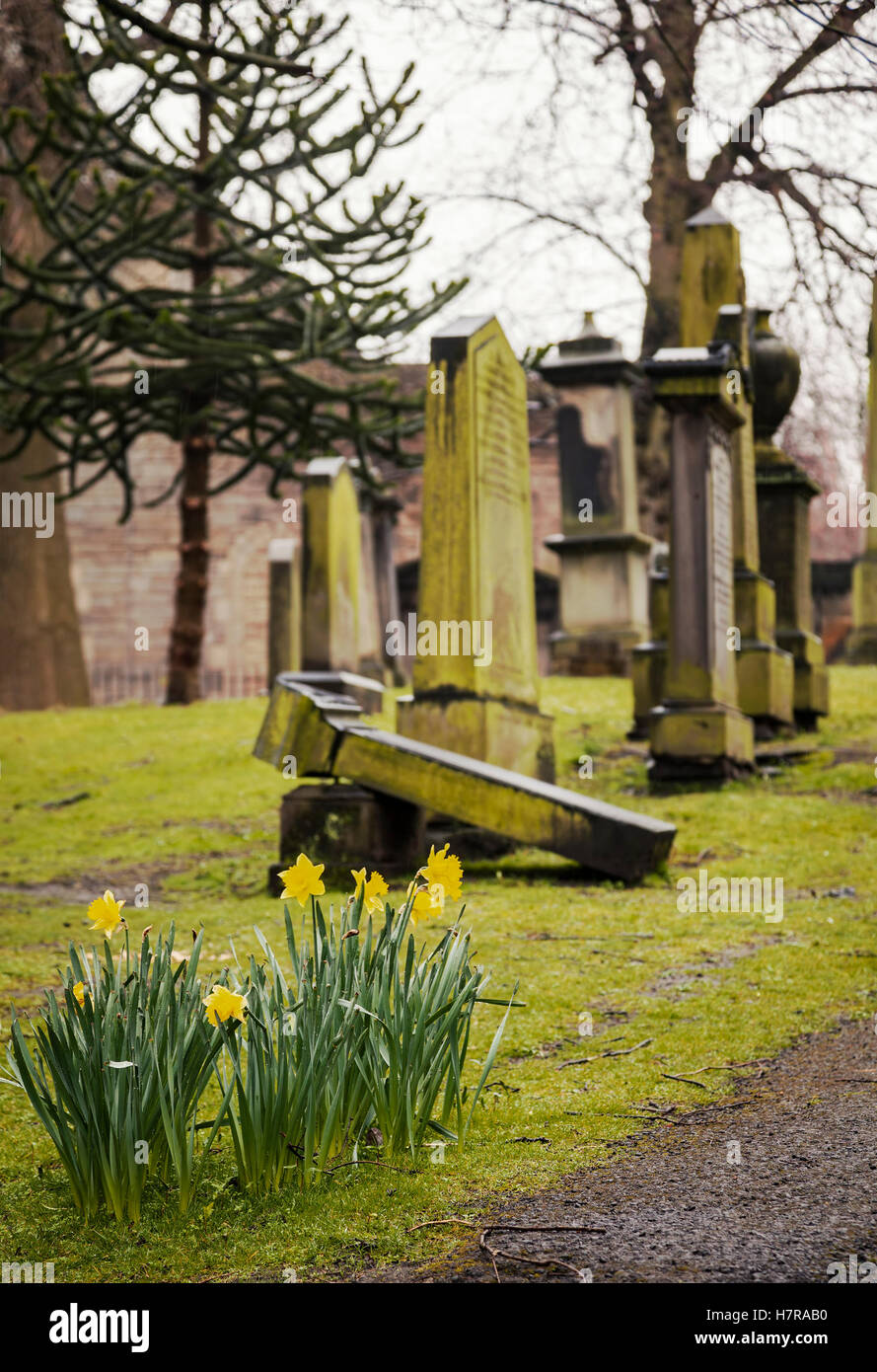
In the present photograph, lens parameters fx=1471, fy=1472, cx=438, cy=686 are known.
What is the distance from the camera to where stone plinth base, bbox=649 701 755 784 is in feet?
35.1

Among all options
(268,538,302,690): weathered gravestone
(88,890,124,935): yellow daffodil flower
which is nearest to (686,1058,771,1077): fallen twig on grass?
(88,890,124,935): yellow daffodil flower

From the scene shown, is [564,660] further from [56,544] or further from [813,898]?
[813,898]

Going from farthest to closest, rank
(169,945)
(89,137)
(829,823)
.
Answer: (89,137) → (829,823) → (169,945)

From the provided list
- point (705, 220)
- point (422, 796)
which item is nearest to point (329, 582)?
point (422, 796)

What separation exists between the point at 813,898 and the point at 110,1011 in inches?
184

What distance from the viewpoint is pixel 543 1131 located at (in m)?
3.69

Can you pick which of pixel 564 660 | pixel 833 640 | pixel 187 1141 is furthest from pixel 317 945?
pixel 833 640

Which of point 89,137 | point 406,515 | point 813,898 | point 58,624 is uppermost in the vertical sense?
point 89,137

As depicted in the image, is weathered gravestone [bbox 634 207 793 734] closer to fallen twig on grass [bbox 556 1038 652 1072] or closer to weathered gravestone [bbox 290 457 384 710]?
weathered gravestone [bbox 290 457 384 710]

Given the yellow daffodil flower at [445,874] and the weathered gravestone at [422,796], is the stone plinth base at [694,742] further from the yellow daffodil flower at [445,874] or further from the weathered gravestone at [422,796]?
the yellow daffodil flower at [445,874]

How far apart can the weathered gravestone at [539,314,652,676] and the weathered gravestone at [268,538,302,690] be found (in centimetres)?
340

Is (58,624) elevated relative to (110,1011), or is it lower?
elevated

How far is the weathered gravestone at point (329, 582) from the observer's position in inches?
372
